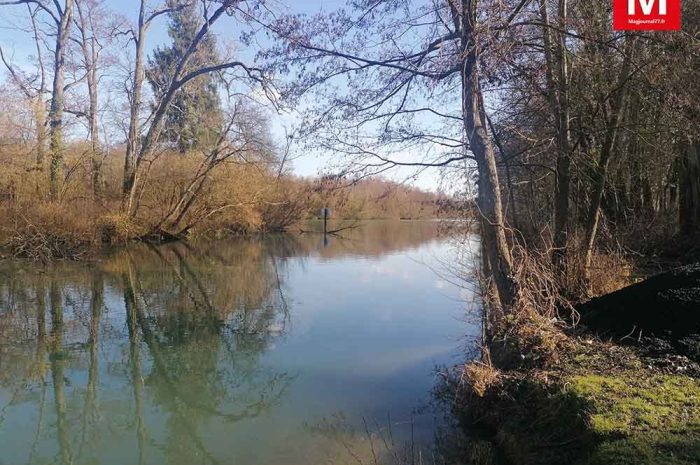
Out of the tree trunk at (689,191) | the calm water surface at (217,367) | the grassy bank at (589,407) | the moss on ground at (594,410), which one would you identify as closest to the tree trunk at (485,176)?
the grassy bank at (589,407)

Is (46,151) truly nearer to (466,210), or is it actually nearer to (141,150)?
(141,150)

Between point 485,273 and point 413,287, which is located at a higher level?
Result: point 485,273

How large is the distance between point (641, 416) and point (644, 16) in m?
6.45

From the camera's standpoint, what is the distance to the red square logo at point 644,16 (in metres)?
7.69

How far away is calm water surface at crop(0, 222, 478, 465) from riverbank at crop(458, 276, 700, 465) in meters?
0.68

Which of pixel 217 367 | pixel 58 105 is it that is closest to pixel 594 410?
pixel 217 367

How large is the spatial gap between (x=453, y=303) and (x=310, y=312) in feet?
10.3

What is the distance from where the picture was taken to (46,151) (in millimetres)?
20359

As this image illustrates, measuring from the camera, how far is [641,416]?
3.85 meters

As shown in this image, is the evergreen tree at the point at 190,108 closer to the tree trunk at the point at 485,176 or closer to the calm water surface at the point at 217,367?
the calm water surface at the point at 217,367

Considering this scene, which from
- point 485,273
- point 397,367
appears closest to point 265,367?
point 397,367

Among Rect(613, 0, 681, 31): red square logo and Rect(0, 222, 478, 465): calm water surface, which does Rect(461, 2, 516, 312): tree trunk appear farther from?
Rect(613, 0, 681, 31): red square logo

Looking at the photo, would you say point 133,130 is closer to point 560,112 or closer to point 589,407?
point 560,112

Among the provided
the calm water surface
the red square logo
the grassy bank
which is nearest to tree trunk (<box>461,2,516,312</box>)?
the grassy bank
